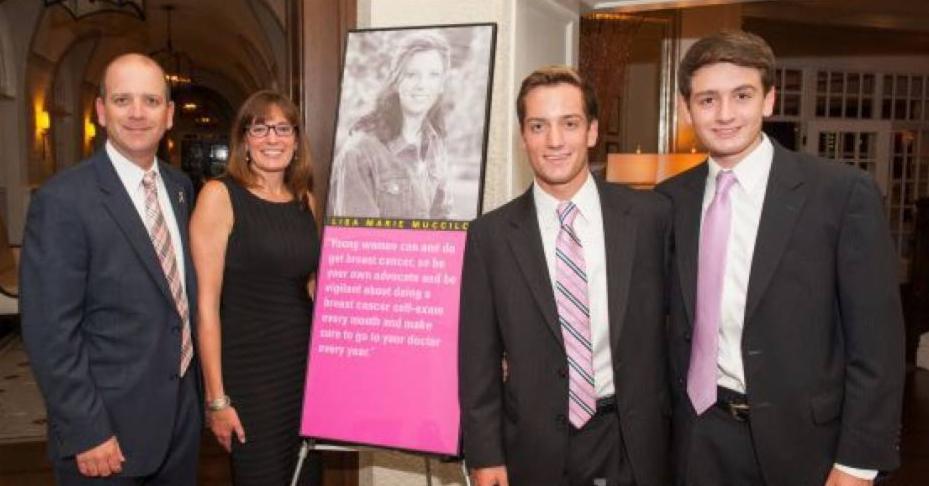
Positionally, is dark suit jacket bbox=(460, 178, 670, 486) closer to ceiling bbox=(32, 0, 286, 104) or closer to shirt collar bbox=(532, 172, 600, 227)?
shirt collar bbox=(532, 172, 600, 227)

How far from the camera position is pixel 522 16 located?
107 inches

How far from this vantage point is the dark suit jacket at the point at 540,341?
1.79m

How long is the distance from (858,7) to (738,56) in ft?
26.8

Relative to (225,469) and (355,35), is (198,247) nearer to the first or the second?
(355,35)

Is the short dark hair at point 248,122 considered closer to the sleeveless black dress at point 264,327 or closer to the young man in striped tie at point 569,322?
the sleeveless black dress at point 264,327

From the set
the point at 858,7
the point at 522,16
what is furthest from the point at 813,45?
the point at 522,16

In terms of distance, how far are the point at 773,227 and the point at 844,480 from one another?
1.93 ft

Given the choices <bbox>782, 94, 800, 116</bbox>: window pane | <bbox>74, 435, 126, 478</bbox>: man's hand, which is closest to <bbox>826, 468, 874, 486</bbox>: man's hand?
<bbox>74, 435, 126, 478</bbox>: man's hand

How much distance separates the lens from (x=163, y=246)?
2.02 m

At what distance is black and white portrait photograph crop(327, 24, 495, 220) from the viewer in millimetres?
2307

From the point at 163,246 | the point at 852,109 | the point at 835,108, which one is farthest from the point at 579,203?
the point at 852,109

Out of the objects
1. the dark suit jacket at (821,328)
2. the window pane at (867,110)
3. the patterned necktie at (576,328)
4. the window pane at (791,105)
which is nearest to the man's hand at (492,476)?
the patterned necktie at (576,328)

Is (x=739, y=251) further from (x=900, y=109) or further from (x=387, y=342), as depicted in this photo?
(x=900, y=109)

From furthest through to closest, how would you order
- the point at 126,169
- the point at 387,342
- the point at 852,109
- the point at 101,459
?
1. the point at 852,109
2. the point at 387,342
3. the point at 126,169
4. the point at 101,459
